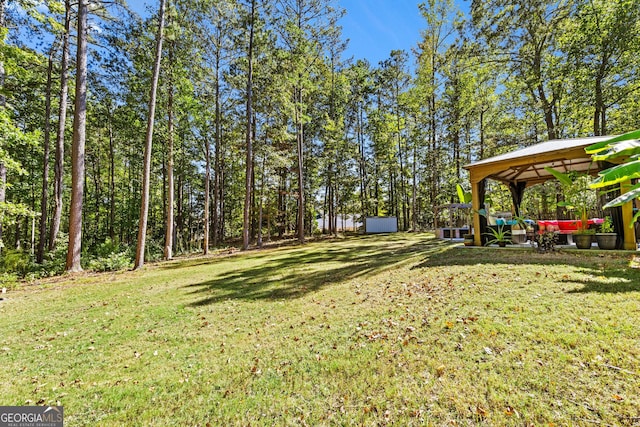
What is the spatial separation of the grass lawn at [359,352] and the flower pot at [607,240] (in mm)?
834

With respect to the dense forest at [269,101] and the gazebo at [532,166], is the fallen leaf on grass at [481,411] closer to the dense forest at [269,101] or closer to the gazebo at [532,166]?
the gazebo at [532,166]

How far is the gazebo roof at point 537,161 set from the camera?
7086 mm

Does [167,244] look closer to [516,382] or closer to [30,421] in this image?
[30,421]

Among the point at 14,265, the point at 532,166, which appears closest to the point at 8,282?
the point at 14,265

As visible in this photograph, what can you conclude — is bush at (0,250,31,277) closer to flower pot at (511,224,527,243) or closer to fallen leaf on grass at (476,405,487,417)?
fallen leaf on grass at (476,405,487,417)

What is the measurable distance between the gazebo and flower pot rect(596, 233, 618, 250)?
305 millimetres

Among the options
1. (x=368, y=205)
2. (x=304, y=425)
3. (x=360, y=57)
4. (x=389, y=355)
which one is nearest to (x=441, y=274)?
(x=389, y=355)

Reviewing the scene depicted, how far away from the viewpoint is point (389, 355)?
3068 millimetres

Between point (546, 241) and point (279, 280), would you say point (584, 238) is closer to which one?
point (546, 241)

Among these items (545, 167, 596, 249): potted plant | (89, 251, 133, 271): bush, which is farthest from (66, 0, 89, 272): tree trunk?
(545, 167, 596, 249): potted plant

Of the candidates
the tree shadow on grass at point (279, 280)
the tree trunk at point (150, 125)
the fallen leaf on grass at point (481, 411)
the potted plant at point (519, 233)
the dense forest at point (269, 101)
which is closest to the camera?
the fallen leaf on grass at point (481, 411)

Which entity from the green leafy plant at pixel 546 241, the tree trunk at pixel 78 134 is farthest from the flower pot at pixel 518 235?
the tree trunk at pixel 78 134

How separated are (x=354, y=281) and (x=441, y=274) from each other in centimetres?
196

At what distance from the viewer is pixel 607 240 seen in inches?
259
